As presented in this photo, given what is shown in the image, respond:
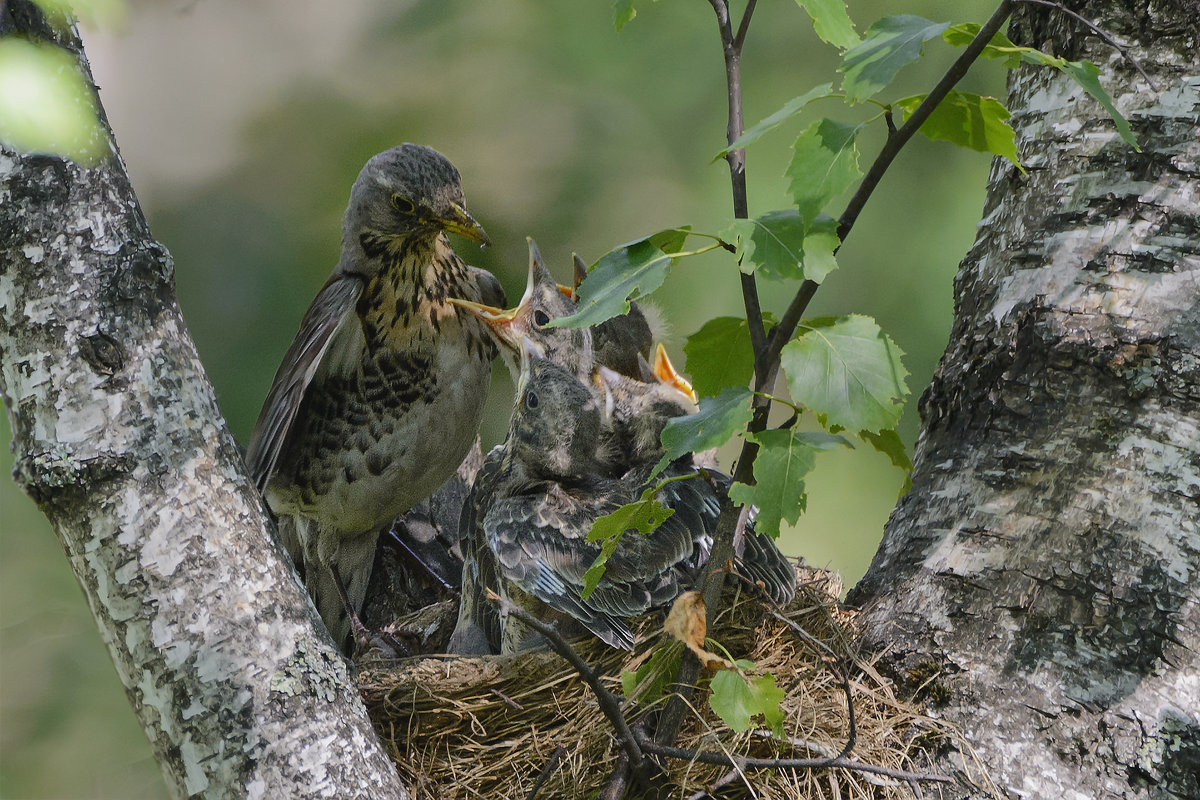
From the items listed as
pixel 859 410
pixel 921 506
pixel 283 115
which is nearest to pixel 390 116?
pixel 283 115

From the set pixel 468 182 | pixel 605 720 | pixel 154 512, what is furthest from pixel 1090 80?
pixel 468 182

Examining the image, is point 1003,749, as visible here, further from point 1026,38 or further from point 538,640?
point 1026,38

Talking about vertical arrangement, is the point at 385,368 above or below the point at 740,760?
above

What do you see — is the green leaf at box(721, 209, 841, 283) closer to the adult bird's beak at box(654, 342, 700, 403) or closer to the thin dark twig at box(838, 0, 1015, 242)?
the thin dark twig at box(838, 0, 1015, 242)

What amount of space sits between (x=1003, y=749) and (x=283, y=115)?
362 cm

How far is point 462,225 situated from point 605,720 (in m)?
1.33

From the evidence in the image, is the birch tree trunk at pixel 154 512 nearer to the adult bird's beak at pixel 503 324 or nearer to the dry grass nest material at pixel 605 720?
the dry grass nest material at pixel 605 720

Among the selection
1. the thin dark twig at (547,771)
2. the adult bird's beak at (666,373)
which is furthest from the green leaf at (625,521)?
the adult bird's beak at (666,373)

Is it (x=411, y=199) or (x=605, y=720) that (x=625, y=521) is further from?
(x=411, y=199)

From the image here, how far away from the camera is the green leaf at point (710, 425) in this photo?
4.00 feet

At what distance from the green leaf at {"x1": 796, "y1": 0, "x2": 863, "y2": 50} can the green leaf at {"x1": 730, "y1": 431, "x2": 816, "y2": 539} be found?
1.82 feet

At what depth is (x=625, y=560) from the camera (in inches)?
79.1

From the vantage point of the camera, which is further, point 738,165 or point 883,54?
point 738,165

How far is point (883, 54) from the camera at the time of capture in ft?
3.90
